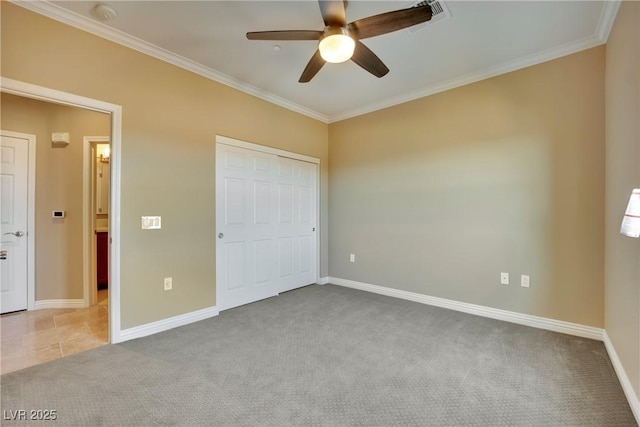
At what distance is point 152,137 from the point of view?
2627 millimetres

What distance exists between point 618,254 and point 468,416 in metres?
1.65

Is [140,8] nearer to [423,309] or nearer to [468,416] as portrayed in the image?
[468,416]

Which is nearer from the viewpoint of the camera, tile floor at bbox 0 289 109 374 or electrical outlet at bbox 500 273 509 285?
tile floor at bbox 0 289 109 374

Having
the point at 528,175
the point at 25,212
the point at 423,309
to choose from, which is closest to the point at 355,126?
the point at 528,175

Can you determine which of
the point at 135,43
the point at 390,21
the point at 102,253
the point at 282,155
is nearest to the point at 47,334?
the point at 102,253

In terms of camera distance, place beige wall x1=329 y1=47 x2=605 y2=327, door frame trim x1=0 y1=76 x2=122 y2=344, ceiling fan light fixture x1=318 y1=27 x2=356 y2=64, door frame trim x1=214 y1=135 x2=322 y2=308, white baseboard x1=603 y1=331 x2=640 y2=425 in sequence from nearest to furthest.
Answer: white baseboard x1=603 y1=331 x2=640 y2=425
ceiling fan light fixture x1=318 y1=27 x2=356 y2=64
door frame trim x1=0 y1=76 x2=122 y2=344
beige wall x1=329 y1=47 x2=605 y2=327
door frame trim x1=214 y1=135 x2=322 y2=308

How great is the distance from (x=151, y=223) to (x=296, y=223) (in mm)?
1997

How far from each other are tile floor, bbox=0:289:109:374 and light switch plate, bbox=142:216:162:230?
1068 millimetres

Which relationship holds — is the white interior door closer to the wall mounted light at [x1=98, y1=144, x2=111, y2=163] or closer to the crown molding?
the wall mounted light at [x1=98, y1=144, x2=111, y2=163]

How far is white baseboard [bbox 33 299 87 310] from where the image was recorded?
328cm

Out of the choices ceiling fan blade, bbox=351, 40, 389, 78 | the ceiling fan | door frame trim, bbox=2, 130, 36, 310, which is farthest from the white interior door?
ceiling fan blade, bbox=351, 40, 389, 78

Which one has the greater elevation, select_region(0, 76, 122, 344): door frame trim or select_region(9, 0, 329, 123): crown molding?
select_region(9, 0, 329, 123): crown molding

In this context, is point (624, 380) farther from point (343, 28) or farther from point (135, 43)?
point (135, 43)

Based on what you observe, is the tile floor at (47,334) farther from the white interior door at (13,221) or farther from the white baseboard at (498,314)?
the white baseboard at (498,314)
